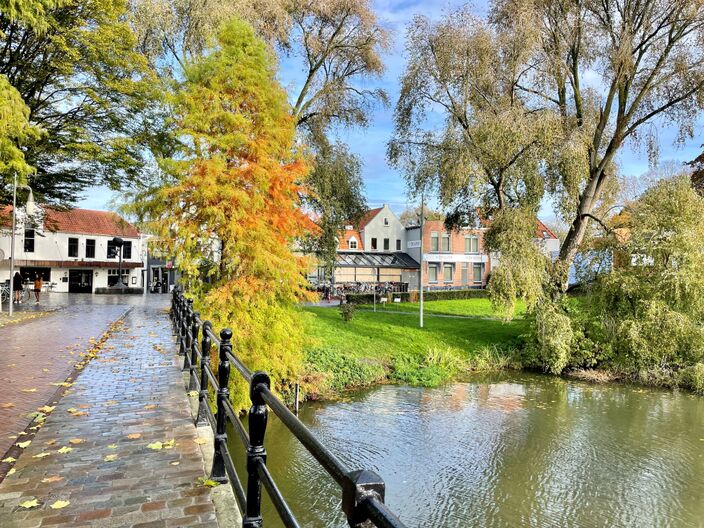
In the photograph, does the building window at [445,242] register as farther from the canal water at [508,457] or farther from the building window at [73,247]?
the building window at [73,247]

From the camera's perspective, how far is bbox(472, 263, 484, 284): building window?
47406 mm

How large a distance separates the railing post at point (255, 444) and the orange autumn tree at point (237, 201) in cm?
750

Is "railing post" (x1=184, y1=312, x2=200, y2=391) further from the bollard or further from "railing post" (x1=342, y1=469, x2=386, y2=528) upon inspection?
"railing post" (x1=342, y1=469, x2=386, y2=528)

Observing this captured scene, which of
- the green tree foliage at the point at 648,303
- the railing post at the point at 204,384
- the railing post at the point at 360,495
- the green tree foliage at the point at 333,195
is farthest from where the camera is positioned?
the green tree foliage at the point at 333,195

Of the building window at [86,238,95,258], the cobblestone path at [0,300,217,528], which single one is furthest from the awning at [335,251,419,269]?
the cobblestone path at [0,300,217,528]

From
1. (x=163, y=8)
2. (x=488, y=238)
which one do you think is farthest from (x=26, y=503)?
(x=163, y=8)

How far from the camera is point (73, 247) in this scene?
133ft

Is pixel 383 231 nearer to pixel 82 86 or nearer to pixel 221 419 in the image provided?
pixel 82 86

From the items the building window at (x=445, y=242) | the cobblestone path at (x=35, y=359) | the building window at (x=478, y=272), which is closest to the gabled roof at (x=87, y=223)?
the cobblestone path at (x=35, y=359)

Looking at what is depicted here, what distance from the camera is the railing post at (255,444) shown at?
2.43 metres

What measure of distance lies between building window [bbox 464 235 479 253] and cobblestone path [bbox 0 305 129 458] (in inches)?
1391

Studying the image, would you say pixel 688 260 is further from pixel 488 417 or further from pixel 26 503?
pixel 26 503

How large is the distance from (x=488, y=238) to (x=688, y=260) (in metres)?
6.38

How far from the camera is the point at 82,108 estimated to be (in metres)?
17.0
